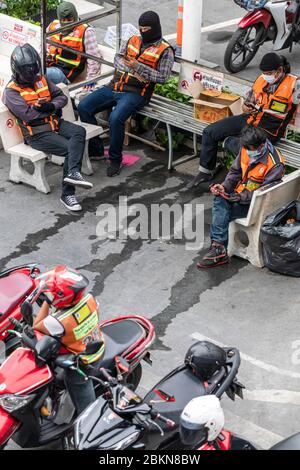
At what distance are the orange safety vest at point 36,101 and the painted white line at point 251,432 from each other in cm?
436

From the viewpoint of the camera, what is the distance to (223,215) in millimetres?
9070

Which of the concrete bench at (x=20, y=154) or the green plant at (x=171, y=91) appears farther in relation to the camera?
the green plant at (x=171, y=91)

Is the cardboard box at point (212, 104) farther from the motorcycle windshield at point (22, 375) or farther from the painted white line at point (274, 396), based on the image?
the motorcycle windshield at point (22, 375)

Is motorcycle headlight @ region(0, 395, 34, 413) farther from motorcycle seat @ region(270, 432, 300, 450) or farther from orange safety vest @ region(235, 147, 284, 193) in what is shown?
orange safety vest @ region(235, 147, 284, 193)

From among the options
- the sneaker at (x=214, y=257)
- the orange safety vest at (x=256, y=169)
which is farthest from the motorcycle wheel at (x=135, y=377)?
the orange safety vest at (x=256, y=169)

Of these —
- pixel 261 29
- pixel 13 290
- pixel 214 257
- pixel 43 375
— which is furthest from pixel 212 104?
pixel 43 375

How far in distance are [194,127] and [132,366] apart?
4.33 metres

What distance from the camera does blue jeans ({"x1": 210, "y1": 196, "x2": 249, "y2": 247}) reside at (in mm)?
9055

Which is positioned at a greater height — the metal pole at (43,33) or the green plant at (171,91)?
the metal pole at (43,33)

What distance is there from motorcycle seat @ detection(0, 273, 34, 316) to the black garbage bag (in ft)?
8.02

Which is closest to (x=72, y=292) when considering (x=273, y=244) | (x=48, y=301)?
(x=48, y=301)

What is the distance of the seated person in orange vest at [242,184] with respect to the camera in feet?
29.5
